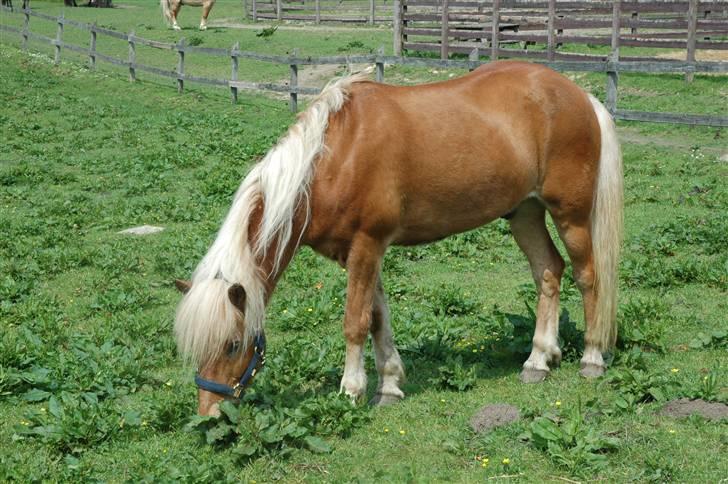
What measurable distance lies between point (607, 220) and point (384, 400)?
1.97m

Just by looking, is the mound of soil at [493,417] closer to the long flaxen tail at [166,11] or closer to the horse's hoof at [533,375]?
the horse's hoof at [533,375]

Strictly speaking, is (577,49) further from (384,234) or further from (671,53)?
(384,234)

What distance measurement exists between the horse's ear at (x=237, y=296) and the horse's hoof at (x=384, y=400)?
1221 mm

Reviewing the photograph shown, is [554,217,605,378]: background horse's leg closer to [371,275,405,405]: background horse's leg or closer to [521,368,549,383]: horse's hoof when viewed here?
[521,368,549,383]: horse's hoof

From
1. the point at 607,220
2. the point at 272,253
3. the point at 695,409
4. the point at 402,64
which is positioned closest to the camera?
the point at 695,409

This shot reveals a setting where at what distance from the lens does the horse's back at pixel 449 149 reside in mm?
5570

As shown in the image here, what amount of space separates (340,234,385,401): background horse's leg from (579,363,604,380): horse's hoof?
1.53m

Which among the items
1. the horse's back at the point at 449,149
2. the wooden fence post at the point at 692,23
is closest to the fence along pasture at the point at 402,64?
the wooden fence post at the point at 692,23

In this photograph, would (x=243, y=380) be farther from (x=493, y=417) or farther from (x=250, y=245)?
(x=493, y=417)

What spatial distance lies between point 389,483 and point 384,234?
1.64 metres

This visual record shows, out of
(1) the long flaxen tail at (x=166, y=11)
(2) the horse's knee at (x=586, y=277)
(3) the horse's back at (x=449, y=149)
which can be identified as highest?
(3) the horse's back at (x=449, y=149)

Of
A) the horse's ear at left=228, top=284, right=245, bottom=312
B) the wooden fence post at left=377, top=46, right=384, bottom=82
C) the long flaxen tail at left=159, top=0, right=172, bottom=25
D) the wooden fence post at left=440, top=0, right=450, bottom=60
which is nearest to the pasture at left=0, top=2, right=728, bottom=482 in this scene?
the horse's ear at left=228, top=284, right=245, bottom=312

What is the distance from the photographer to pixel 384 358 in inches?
232

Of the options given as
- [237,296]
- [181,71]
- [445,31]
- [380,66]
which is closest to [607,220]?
[237,296]
